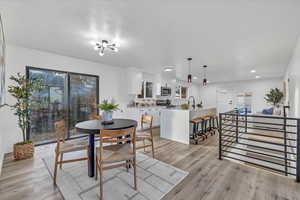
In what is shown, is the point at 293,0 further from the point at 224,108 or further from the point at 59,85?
the point at 224,108

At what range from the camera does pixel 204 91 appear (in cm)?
934

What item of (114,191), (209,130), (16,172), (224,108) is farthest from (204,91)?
(16,172)

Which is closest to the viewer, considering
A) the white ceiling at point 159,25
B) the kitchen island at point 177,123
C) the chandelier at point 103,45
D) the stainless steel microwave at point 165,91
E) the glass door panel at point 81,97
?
the white ceiling at point 159,25

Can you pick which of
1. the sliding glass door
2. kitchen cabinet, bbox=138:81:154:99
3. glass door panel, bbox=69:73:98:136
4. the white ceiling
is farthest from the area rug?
kitchen cabinet, bbox=138:81:154:99

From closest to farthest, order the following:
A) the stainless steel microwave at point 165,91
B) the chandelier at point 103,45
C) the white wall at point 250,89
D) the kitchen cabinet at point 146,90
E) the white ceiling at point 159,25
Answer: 1. the white ceiling at point 159,25
2. the chandelier at point 103,45
3. the kitchen cabinet at point 146,90
4. the stainless steel microwave at point 165,91
5. the white wall at point 250,89

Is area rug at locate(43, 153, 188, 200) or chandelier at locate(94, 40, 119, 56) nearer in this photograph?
area rug at locate(43, 153, 188, 200)

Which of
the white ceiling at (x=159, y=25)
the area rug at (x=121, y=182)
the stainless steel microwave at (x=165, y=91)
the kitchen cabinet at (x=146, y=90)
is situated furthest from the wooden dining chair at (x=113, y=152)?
the stainless steel microwave at (x=165, y=91)

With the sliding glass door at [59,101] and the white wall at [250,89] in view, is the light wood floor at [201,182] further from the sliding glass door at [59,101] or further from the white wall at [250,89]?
the white wall at [250,89]

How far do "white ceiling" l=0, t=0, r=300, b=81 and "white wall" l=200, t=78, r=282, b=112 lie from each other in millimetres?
4738

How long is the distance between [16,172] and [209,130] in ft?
16.3

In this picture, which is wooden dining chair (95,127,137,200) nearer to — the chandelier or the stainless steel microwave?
the chandelier

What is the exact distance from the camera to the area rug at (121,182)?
5.56ft

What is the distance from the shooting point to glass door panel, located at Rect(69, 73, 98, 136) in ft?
12.6

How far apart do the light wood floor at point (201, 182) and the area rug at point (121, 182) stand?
0.38ft
